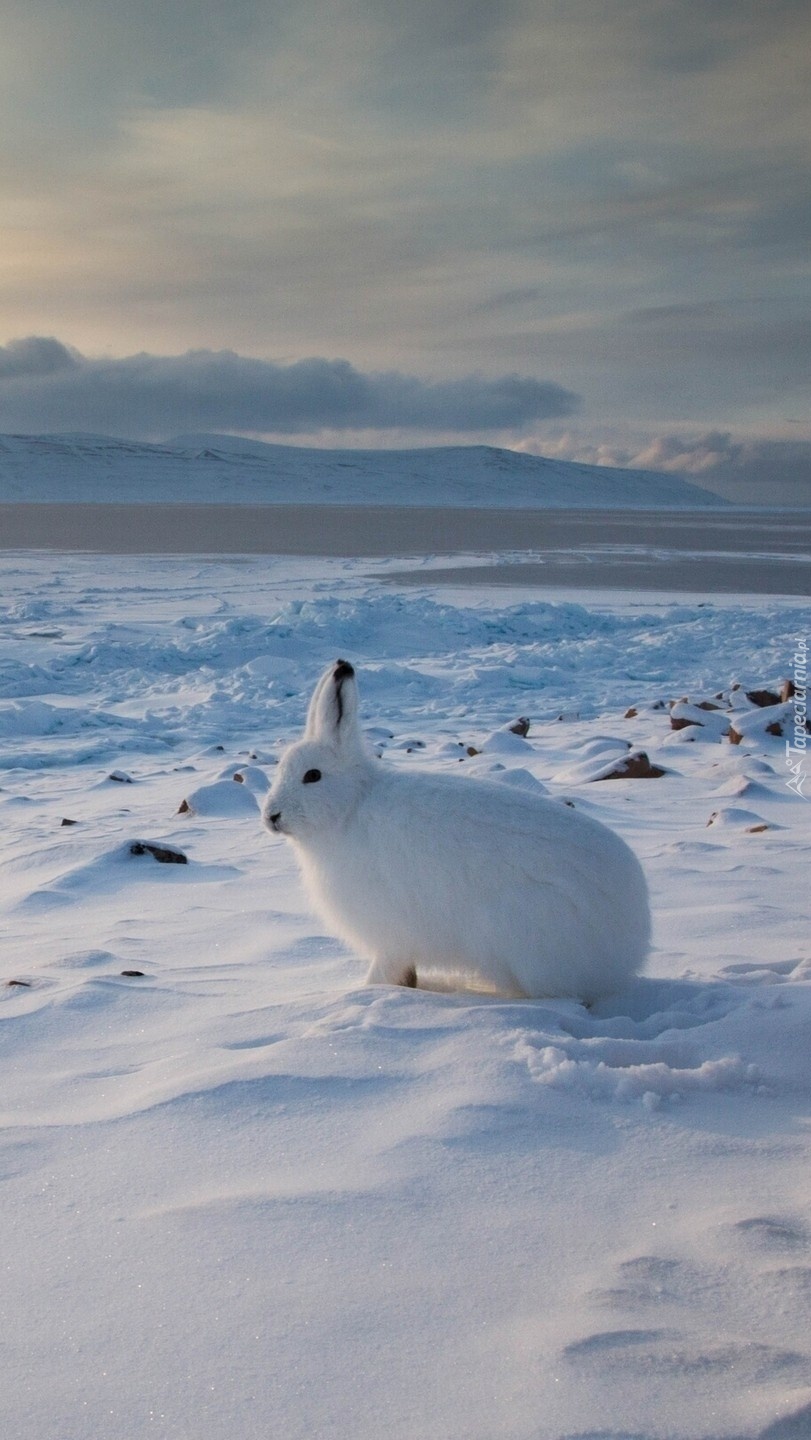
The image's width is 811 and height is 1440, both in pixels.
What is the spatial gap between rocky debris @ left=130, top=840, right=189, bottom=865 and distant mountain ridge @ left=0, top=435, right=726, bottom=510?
91423 millimetres

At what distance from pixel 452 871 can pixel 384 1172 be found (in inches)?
39.6

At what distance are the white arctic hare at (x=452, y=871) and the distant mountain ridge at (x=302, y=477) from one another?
93213mm

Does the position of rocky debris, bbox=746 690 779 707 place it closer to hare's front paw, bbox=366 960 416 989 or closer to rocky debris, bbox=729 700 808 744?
rocky debris, bbox=729 700 808 744

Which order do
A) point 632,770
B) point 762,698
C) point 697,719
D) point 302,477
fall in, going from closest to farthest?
point 632,770
point 697,719
point 762,698
point 302,477

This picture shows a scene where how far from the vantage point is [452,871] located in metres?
2.70

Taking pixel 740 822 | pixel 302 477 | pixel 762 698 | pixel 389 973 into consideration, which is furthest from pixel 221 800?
pixel 302 477

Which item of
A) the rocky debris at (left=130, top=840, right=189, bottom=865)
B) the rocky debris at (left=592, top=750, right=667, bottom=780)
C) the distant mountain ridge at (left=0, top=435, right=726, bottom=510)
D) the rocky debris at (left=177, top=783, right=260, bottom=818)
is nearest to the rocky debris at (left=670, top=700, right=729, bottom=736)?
the rocky debris at (left=592, top=750, right=667, bottom=780)

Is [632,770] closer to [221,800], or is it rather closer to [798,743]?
[798,743]

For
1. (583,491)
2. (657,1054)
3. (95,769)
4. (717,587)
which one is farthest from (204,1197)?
(583,491)

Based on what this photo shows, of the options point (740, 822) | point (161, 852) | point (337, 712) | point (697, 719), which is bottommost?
point (161, 852)

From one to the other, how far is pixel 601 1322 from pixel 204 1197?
0.63 metres

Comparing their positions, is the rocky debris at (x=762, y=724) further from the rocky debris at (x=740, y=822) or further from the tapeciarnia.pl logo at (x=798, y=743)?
the rocky debris at (x=740, y=822)

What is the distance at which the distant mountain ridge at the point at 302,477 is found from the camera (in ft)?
360

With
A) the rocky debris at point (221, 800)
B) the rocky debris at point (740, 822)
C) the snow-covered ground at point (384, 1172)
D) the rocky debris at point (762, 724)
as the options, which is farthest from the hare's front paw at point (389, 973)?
the rocky debris at point (762, 724)
